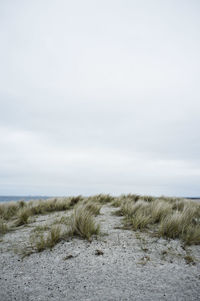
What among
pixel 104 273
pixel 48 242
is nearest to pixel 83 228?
pixel 48 242

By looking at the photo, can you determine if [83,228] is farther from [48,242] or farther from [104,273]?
[104,273]

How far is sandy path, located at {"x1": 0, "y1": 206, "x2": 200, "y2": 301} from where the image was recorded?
1927mm

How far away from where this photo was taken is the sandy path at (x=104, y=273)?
193 centimetres

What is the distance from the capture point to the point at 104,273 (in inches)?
90.6

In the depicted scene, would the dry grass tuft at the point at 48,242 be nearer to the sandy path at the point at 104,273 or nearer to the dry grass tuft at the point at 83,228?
the sandy path at the point at 104,273

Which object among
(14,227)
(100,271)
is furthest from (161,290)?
(14,227)

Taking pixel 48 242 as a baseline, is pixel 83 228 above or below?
above

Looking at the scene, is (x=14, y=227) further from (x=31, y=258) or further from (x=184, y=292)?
(x=184, y=292)

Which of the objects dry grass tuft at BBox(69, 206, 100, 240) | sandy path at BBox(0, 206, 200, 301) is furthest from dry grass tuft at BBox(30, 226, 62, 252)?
dry grass tuft at BBox(69, 206, 100, 240)

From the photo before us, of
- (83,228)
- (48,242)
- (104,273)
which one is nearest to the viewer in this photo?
(104,273)

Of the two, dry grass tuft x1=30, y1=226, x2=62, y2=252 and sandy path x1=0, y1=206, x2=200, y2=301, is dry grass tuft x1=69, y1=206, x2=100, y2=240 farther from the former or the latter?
dry grass tuft x1=30, y1=226, x2=62, y2=252

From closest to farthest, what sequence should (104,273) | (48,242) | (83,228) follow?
(104,273), (48,242), (83,228)

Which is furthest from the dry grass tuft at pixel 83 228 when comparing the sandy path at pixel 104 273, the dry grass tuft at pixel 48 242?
the dry grass tuft at pixel 48 242

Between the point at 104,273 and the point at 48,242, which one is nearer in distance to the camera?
the point at 104,273
